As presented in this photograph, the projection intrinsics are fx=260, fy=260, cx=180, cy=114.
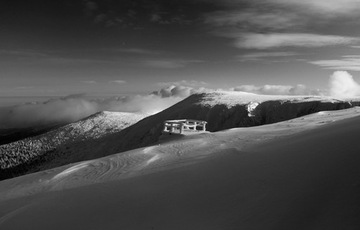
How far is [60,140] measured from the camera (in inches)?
4537

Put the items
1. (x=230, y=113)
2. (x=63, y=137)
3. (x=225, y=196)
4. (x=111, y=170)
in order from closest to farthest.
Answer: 1. (x=225, y=196)
2. (x=111, y=170)
3. (x=230, y=113)
4. (x=63, y=137)

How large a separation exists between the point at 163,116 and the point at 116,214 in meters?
66.0

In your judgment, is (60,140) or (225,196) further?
(60,140)

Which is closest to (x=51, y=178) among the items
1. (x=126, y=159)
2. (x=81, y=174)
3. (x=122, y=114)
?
(x=81, y=174)

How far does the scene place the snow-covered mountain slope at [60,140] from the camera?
10112 cm

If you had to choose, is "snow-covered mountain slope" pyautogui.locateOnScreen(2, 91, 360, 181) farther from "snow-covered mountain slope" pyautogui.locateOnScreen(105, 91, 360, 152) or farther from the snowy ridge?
the snowy ridge

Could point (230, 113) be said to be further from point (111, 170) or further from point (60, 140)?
point (60, 140)

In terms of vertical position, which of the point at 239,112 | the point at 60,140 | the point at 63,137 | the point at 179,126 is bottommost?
the point at 60,140

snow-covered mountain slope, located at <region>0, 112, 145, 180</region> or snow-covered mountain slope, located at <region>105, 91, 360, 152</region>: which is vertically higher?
snow-covered mountain slope, located at <region>105, 91, 360, 152</region>

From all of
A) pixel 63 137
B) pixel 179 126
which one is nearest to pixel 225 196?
pixel 179 126

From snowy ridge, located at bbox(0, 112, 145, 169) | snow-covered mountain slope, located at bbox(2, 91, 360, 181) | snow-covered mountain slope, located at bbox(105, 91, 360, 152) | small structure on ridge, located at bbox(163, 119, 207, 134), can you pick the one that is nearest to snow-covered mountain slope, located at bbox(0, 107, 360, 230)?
small structure on ridge, located at bbox(163, 119, 207, 134)

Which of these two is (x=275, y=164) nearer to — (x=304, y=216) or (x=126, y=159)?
(x=304, y=216)

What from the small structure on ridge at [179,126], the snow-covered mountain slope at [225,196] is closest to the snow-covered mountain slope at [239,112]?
the small structure on ridge at [179,126]

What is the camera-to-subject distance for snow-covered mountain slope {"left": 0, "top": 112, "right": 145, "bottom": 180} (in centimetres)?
10112
